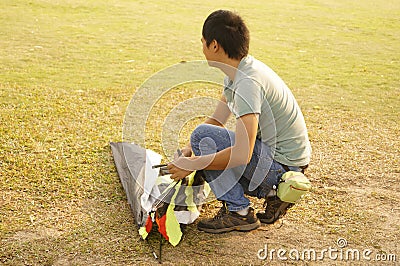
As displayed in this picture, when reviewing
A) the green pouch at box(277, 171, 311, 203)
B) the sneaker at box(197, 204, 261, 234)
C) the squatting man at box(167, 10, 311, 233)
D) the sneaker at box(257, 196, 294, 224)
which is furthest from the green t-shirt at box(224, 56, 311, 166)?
the sneaker at box(197, 204, 261, 234)

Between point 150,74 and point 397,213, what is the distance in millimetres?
3577

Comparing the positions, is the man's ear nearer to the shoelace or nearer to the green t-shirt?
the green t-shirt

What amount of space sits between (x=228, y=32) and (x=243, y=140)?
1.70 ft

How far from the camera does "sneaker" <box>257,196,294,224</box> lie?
286 cm

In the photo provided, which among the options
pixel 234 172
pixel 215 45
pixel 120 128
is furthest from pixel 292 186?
pixel 120 128

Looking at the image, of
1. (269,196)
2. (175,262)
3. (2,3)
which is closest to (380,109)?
(269,196)

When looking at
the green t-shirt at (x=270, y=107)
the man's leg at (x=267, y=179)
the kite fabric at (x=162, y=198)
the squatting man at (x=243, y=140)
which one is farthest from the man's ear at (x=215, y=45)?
the kite fabric at (x=162, y=198)

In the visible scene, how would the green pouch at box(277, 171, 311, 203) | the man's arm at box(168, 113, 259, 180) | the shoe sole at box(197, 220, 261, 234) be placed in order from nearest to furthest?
the man's arm at box(168, 113, 259, 180), the green pouch at box(277, 171, 311, 203), the shoe sole at box(197, 220, 261, 234)

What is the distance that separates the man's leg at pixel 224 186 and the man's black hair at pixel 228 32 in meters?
0.40

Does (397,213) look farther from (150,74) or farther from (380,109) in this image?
(150,74)

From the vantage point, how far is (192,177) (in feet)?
9.41

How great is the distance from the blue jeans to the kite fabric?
138 millimetres

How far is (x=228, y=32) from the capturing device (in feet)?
8.68

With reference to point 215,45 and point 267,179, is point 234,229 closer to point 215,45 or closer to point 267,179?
point 267,179
